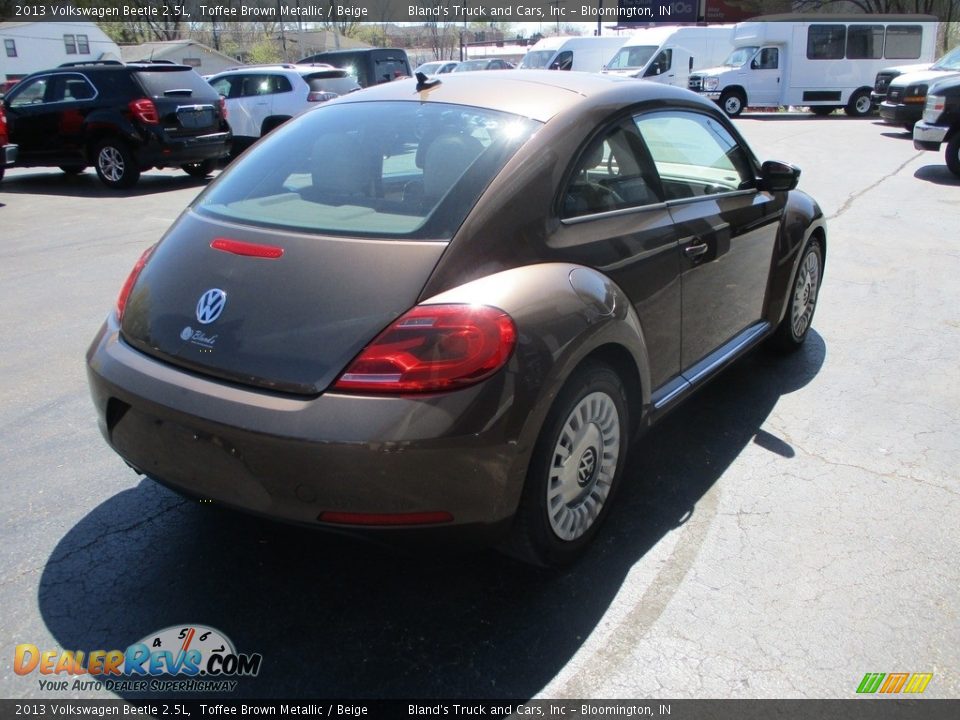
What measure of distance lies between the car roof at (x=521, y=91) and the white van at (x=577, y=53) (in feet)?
87.4

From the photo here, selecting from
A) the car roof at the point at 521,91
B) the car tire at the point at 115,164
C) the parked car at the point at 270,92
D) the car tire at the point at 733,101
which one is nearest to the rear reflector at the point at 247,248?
the car roof at the point at 521,91

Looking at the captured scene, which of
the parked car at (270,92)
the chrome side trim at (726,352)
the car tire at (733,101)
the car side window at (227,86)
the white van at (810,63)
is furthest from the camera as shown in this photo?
the car tire at (733,101)

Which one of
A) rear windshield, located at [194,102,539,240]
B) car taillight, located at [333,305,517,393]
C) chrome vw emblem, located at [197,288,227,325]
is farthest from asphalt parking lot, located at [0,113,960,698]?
rear windshield, located at [194,102,539,240]

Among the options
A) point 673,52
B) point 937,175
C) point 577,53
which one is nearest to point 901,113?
point 937,175

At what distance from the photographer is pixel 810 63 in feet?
82.0

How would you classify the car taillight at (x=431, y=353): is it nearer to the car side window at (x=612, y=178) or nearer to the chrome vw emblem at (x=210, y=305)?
the chrome vw emblem at (x=210, y=305)

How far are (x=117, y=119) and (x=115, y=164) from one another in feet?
2.10

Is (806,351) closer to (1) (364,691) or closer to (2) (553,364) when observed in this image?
(2) (553,364)

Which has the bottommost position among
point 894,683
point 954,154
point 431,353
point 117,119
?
point 894,683

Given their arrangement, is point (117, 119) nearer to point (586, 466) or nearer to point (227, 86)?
point (227, 86)

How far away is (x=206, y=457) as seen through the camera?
2.42 metres

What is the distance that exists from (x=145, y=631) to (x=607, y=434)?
1640mm

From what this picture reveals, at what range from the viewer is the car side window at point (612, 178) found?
9.71 feet

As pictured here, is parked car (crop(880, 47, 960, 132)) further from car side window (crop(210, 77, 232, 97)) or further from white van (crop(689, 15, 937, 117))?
car side window (crop(210, 77, 232, 97))
